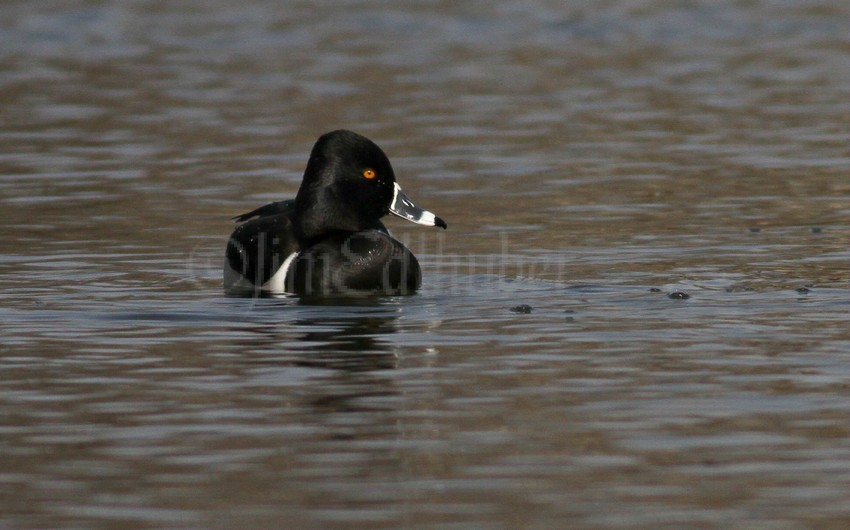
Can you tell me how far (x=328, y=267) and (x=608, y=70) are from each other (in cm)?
1201

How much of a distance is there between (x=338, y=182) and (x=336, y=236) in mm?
321

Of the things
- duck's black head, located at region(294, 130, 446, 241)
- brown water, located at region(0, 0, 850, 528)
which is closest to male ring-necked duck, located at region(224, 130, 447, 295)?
duck's black head, located at region(294, 130, 446, 241)

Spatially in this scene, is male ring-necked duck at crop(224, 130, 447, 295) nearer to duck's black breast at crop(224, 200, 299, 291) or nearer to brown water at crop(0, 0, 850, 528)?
duck's black breast at crop(224, 200, 299, 291)

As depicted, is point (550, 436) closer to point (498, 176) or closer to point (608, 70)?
point (498, 176)

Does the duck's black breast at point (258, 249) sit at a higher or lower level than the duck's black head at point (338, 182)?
lower

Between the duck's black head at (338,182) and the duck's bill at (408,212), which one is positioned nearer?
the duck's black head at (338,182)

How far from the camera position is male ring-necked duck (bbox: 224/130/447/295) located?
10.1m

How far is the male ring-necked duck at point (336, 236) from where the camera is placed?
33.2 feet

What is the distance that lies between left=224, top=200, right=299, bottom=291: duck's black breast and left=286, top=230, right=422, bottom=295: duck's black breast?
0.16 metres

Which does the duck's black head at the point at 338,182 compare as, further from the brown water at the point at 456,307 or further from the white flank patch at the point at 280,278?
the brown water at the point at 456,307

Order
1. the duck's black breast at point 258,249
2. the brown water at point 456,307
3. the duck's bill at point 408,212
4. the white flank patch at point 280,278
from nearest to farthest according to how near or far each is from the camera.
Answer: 1. the brown water at point 456,307
2. the white flank patch at point 280,278
3. the duck's black breast at point 258,249
4. the duck's bill at point 408,212

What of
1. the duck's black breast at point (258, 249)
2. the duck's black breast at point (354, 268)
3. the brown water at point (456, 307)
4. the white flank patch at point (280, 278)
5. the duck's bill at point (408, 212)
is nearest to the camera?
the brown water at point (456, 307)

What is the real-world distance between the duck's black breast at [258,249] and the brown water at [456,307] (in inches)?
8.3

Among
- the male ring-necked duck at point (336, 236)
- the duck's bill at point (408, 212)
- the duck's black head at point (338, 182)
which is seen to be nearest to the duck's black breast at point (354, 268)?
the male ring-necked duck at point (336, 236)
